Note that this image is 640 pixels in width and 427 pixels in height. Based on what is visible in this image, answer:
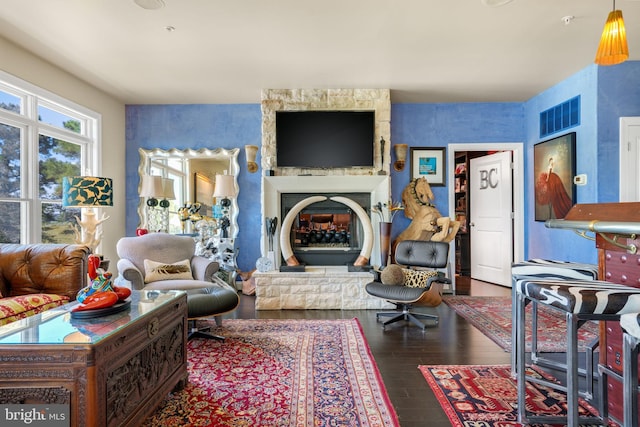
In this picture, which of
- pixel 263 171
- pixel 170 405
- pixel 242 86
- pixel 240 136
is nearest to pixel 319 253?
pixel 263 171

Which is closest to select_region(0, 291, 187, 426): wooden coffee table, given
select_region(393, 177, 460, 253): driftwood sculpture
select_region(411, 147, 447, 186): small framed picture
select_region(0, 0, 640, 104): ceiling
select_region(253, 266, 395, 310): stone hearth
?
select_region(253, 266, 395, 310): stone hearth

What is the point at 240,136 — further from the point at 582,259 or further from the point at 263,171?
the point at 582,259

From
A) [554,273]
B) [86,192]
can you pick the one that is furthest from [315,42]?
[554,273]

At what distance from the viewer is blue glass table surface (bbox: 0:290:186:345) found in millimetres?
1390

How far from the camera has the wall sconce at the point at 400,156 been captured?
15.7 feet

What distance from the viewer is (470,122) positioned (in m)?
5.01

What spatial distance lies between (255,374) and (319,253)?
8.01 ft

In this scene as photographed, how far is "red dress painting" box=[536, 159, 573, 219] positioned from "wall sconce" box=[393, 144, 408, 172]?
182cm

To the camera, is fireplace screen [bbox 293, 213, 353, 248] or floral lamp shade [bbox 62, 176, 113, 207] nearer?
floral lamp shade [bbox 62, 176, 113, 207]

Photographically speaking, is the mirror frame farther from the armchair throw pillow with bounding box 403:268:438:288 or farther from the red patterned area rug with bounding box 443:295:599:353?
the red patterned area rug with bounding box 443:295:599:353

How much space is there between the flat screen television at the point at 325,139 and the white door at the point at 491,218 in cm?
211

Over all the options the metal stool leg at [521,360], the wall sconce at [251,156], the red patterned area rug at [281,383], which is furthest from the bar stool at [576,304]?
the wall sconce at [251,156]

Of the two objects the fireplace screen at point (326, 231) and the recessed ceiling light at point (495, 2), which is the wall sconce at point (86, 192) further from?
the recessed ceiling light at point (495, 2)

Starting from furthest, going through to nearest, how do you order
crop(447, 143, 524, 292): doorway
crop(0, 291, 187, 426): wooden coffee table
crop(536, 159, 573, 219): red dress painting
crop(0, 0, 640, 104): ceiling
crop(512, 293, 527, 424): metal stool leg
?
crop(447, 143, 524, 292): doorway, crop(536, 159, 573, 219): red dress painting, crop(0, 0, 640, 104): ceiling, crop(512, 293, 527, 424): metal stool leg, crop(0, 291, 187, 426): wooden coffee table
